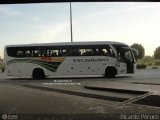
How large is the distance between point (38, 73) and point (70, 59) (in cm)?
277

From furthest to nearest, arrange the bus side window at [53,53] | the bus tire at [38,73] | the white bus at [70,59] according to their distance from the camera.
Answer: the bus tire at [38,73], the bus side window at [53,53], the white bus at [70,59]

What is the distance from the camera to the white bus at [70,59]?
98.5 feet

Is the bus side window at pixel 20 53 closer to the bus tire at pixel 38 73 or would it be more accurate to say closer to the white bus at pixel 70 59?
the white bus at pixel 70 59

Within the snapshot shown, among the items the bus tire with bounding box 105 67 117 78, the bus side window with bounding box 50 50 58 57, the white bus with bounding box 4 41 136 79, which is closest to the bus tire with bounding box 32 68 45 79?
the white bus with bounding box 4 41 136 79

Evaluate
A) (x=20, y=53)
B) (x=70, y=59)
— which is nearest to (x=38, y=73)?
(x=20, y=53)

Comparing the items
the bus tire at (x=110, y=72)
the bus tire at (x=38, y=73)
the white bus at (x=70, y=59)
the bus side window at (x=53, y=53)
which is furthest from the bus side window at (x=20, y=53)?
the bus tire at (x=110, y=72)

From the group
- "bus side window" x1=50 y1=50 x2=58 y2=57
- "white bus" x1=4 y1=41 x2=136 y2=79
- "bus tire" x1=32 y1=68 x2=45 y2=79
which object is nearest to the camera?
"white bus" x1=4 y1=41 x2=136 y2=79

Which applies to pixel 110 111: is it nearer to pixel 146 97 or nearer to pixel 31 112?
pixel 31 112

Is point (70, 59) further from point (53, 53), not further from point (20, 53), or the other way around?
point (20, 53)

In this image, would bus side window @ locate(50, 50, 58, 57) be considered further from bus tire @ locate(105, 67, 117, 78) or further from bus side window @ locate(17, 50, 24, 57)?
bus tire @ locate(105, 67, 117, 78)

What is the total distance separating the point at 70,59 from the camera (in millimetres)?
30328

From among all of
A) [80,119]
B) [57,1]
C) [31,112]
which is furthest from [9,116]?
[57,1]

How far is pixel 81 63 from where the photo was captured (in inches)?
1190

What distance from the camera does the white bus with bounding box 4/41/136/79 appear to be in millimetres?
30031
